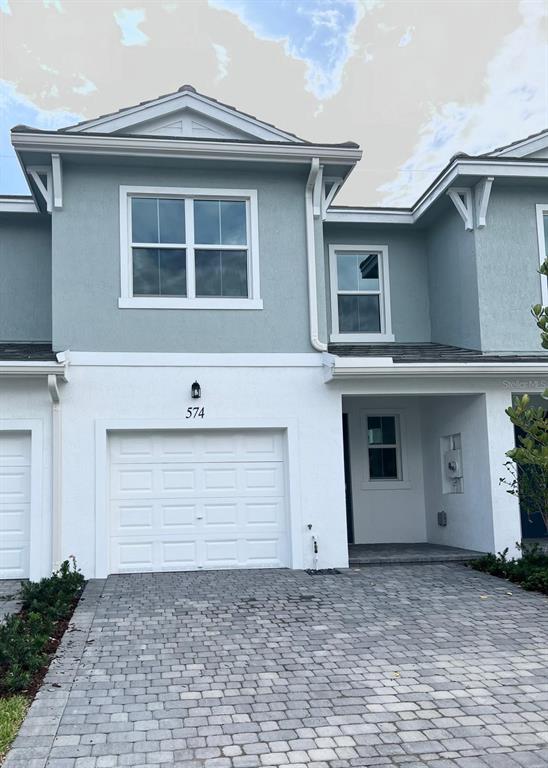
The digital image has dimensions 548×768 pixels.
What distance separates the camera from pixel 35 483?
10039 mm

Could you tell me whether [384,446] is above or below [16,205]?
below

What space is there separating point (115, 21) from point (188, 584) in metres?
19.7

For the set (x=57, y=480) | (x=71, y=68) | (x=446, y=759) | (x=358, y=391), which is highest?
(x=71, y=68)

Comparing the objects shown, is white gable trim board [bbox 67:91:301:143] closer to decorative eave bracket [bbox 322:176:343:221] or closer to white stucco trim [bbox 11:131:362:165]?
white stucco trim [bbox 11:131:362:165]

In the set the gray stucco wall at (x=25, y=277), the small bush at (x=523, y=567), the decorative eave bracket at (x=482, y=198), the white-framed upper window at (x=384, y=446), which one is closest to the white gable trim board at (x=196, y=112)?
the gray stucco wall at (x=25, y=277)

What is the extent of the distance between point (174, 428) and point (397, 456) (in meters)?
4.62

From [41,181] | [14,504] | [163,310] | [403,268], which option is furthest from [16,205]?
[403,268]

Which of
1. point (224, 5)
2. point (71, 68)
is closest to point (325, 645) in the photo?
point (224, 5)

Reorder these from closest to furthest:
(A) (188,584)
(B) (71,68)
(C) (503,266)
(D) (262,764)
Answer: (D) (262,764), (A) (188,584), (C) (503,266), (B) (71,68)

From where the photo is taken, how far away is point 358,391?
10.9 meters

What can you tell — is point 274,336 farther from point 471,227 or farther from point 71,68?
point 71,68

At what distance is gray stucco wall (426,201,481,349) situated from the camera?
11781 millimetres

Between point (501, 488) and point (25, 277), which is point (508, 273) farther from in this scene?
point (25, 277)

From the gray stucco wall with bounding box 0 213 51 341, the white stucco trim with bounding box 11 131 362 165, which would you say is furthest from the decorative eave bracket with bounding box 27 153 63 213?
the gray stucco wall with bounding box 0 213 51 341
